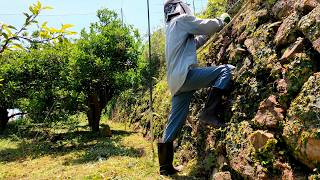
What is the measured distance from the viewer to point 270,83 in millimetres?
4312

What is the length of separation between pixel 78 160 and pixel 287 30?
6024mm

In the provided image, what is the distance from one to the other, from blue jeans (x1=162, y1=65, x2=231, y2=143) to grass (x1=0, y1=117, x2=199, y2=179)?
0.78 metres

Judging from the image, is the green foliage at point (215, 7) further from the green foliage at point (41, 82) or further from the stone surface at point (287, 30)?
the green foliage at point (41, 82)

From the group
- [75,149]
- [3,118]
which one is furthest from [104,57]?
[3,118]

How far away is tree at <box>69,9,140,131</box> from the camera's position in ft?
43.4

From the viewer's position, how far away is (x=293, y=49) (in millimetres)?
3994

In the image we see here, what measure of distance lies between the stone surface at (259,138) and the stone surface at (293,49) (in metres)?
0.86

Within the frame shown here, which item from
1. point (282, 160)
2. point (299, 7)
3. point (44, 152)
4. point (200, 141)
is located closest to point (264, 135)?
point (282, 160)

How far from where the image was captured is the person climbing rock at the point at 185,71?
16.8ft

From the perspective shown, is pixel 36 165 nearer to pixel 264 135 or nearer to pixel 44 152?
pixel 44 152

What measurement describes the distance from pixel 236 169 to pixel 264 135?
63 cm

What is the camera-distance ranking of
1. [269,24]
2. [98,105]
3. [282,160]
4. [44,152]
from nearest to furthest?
[282,160] → [269,24] → [44,152] → [98,105]

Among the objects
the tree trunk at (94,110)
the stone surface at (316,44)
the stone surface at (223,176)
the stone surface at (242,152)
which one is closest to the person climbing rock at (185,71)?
the stone surface at (242,152)

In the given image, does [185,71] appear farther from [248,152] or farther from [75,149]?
[75,149]
